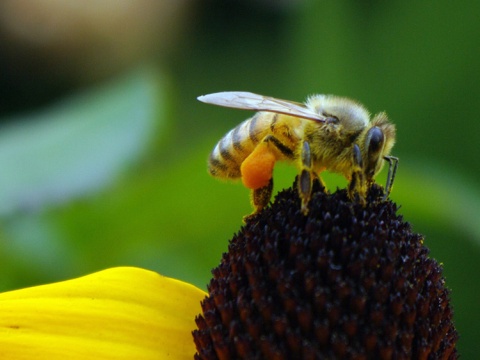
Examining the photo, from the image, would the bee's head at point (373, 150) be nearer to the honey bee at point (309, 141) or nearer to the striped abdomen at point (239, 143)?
the honey bee at point (309, 141)

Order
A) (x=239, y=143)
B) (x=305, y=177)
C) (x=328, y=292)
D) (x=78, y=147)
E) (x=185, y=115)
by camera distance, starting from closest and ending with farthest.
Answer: (x=328, y=292) → (x=305, y=177) → (x=239, y=143) → (x=78, y=147) → (x=185, y=115)

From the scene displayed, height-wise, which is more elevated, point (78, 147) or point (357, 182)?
point (78, 147)

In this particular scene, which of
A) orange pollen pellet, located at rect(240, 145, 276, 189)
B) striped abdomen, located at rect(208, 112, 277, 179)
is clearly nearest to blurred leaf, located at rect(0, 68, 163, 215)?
striped abdomen, located at rect(208, 112, 277, 179)

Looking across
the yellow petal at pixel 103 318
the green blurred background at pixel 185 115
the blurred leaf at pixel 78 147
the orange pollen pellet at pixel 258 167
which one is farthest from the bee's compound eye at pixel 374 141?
the blurred leaf at pixel 78 147

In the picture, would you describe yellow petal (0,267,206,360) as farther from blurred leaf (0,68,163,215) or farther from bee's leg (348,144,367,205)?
blurred leaf (0,68,163,215)

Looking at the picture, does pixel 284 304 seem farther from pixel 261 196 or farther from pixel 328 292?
pixel 261 196

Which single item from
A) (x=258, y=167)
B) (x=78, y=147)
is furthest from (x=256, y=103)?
(x=78, y=147)

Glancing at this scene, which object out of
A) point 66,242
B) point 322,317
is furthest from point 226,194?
point 322,317
